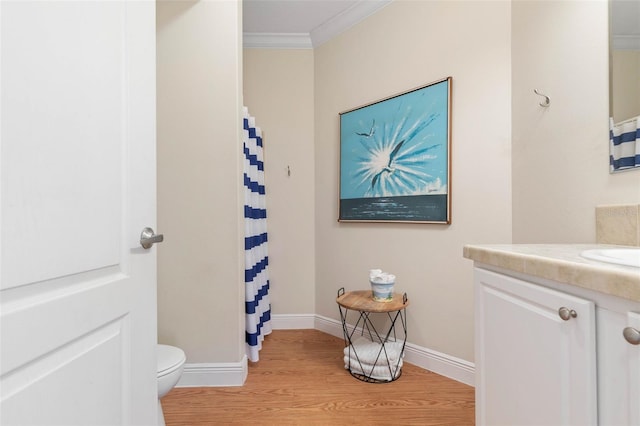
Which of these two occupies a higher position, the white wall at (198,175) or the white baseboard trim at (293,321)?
the white wall at (198,175)

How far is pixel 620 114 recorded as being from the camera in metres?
1.17

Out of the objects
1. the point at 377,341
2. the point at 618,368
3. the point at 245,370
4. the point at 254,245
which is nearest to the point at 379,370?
the point at 377,341

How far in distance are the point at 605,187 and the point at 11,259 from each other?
5.82 ft

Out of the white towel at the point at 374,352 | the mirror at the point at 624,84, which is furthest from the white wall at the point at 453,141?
the mirror at the point at 624,84

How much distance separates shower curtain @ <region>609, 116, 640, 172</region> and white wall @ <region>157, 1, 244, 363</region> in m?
1.72

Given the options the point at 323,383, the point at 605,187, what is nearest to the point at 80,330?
the point at 323,383

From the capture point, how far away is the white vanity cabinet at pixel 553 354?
0.60 meters

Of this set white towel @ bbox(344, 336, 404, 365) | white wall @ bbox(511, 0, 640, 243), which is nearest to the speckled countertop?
white wall @ bbox(511, 0, 640, 243)

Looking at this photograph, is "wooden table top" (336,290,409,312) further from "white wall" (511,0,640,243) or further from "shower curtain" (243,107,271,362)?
"white wall" (511,0,640,243)

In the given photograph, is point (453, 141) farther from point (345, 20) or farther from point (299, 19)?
point (299, 19)

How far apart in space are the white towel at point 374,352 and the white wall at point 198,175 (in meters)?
0.73

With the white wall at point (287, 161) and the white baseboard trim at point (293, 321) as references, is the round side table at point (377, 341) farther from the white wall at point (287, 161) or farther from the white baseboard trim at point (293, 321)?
the white wall at point (287, 161)

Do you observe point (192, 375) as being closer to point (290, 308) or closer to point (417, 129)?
point (290, 308)

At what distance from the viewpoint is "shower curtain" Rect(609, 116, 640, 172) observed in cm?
110
